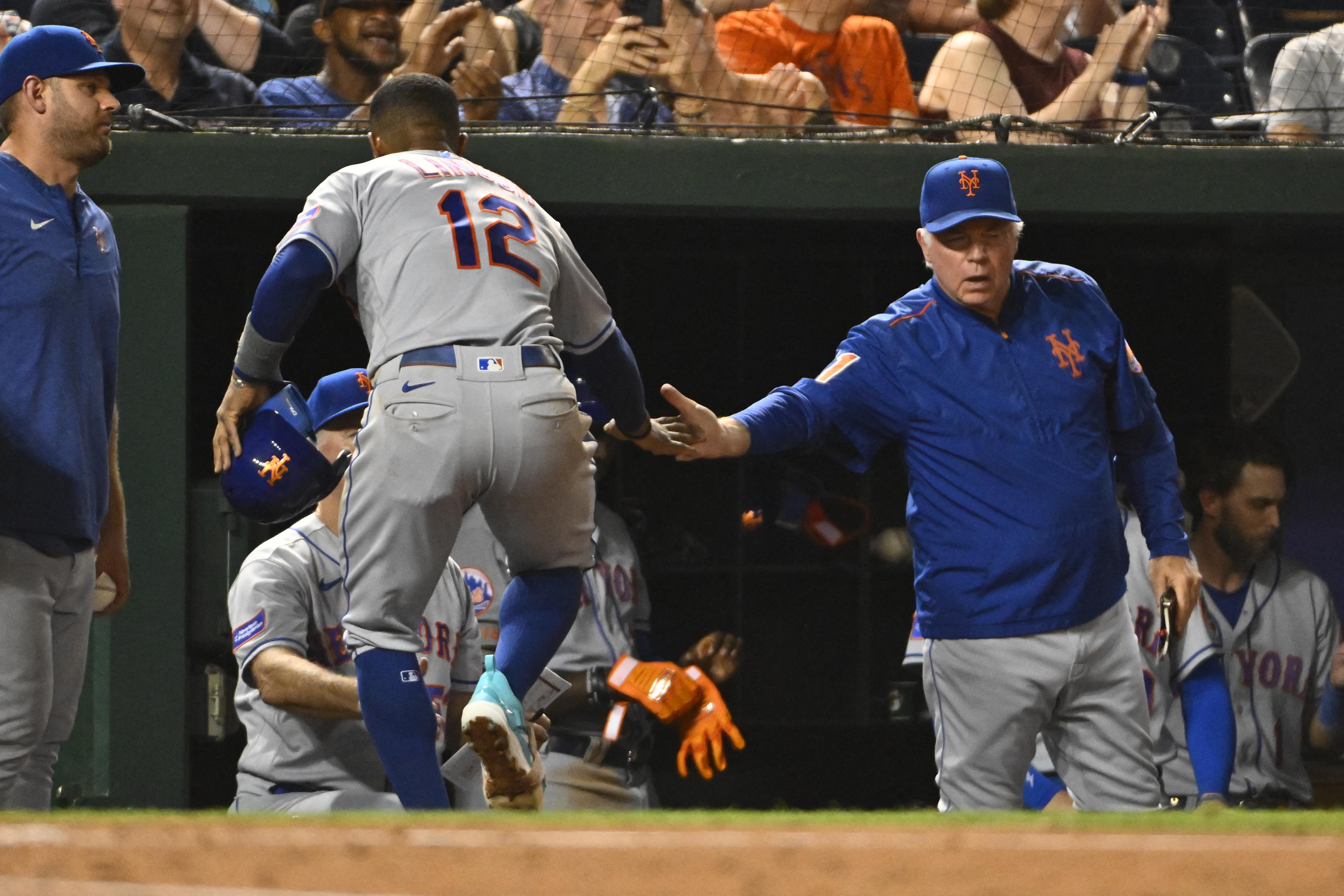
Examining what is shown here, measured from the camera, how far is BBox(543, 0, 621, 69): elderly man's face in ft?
16.3

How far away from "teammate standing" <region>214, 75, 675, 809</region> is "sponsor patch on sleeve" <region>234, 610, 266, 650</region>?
0.67m

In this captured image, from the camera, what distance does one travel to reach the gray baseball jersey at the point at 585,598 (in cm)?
465

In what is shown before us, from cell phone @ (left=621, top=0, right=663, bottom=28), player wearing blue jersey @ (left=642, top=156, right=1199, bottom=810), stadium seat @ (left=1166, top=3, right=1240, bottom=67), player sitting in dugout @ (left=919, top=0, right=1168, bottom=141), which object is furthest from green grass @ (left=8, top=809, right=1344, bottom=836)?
stadium seat @ (left=1166, top=3, right=1240, bottom=67)

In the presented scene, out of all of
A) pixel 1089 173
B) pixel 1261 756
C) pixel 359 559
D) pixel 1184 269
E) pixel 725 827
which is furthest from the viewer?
pixel 1184 269

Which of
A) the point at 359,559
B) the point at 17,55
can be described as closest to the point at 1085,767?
the point at 359,559

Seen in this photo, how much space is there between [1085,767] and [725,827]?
1.87 m

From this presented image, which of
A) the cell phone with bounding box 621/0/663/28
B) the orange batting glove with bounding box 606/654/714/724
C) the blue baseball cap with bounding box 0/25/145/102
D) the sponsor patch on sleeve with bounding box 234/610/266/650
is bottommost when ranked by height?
the orange batting glove with bounding box 606/654/714/724

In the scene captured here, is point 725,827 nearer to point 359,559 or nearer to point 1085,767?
point 359,559

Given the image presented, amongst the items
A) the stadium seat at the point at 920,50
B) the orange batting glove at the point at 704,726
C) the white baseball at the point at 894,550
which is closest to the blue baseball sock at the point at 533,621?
the orange batting glove at the point at 704,726

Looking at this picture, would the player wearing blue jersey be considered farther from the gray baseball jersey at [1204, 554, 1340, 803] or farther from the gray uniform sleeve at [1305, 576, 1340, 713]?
the gray uniform sleeve at [1305, 576, 1340, 713]

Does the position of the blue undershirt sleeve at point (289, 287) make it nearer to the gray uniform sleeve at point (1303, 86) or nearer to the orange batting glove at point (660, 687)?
the orange batting glove at point (660, 687)

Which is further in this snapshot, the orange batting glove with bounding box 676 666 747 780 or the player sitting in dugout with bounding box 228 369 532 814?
the orange batting glove with bounding box 676 666 747 780

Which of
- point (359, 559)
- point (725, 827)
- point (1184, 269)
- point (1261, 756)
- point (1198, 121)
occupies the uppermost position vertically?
point (1198, 121)

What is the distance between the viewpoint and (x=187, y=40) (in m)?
4.88
